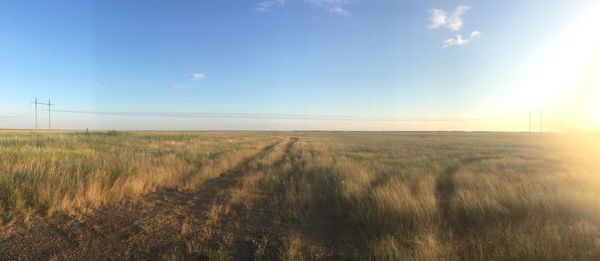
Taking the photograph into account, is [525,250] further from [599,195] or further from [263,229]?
[599,195]

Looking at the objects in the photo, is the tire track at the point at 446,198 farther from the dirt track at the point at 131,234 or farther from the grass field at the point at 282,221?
the dirt track at the point at 131,234

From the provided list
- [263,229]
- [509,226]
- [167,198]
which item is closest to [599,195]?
[509,226]

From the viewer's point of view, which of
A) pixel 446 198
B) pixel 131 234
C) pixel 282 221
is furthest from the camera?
pixel 446 198

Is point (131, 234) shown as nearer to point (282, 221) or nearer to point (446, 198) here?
point (282, 221)

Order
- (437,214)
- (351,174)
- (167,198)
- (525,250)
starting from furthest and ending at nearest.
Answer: (351,174) < (167,198) < (437,214) < (525,250)

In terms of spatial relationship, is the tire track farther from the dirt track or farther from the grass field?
the dirt track

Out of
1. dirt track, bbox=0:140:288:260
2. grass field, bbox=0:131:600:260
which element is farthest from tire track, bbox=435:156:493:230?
dirt track, bbox=0:140:288:260

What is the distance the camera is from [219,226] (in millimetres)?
6422

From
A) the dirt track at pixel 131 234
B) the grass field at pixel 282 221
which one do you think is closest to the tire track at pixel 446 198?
the grass field at pixel 282 221

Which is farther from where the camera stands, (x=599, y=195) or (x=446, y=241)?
(x=599, y=195)

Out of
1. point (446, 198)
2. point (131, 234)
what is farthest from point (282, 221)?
point (446, 198)

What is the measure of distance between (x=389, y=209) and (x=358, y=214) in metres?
0.63

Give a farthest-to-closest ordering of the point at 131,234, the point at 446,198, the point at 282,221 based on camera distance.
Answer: the point at 446,198
the point at 282,221
the point at 131,234

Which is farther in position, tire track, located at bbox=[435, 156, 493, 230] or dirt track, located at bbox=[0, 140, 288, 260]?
tire track, located at bbox=[435, 156, 493, 230]
